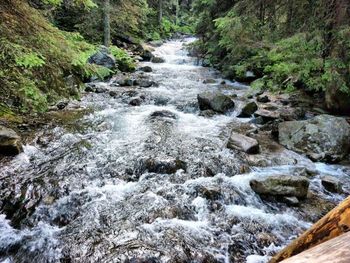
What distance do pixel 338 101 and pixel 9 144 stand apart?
9229mm

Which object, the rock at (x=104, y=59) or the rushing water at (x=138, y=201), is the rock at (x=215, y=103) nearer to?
the rushing water at (x=138, y=201)

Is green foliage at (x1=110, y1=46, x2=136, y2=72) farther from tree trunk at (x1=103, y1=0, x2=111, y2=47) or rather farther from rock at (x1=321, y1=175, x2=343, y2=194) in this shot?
rock at (x1=321, y1=175, x2=343, y2=194)

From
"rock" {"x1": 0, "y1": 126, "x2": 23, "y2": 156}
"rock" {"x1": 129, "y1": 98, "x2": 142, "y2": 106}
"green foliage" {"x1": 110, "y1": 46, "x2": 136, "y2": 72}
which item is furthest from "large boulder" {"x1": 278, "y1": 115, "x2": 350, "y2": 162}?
"green foliage" {"x1": 110, "y1": 46, "x2": 136, "y2": 72}

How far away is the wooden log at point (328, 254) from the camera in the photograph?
1446 millimetres

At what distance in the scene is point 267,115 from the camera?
991cm

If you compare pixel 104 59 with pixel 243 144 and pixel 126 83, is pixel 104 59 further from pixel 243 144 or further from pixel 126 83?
pixel 243 144

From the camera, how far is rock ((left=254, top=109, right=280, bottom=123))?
9.83 metres

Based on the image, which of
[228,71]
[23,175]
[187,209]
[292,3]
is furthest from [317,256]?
[228,71]

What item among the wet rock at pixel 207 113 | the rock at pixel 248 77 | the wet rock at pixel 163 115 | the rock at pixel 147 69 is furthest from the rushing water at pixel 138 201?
the rock at pixel 147 69

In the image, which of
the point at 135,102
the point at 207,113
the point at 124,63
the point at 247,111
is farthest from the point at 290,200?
the point at 124,63

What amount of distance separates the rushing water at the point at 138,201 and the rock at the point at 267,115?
1.90 m

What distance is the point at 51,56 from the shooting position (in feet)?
16.5

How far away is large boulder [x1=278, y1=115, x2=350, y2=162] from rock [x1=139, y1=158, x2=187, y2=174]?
10.4 feet

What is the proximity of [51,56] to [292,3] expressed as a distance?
24.0ft
